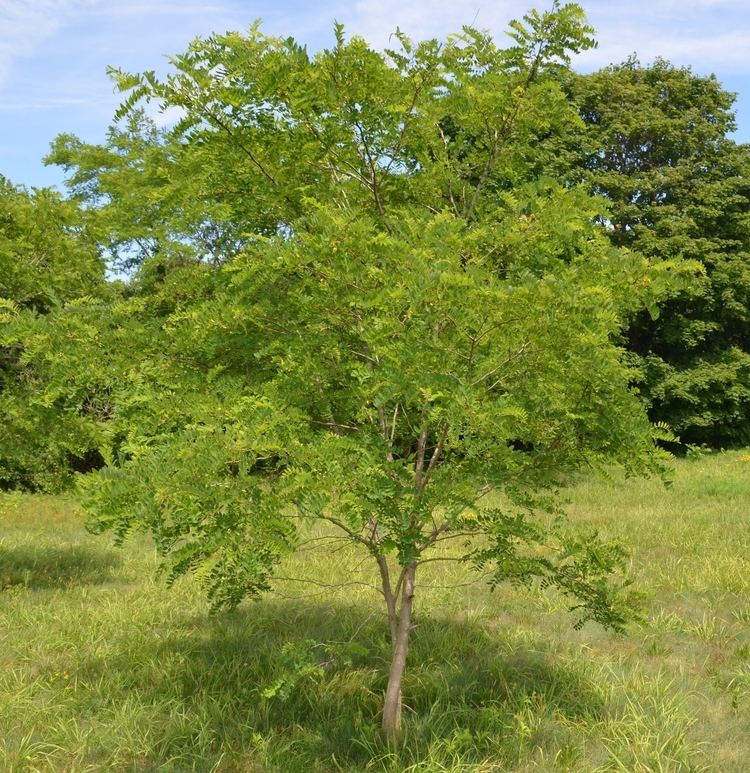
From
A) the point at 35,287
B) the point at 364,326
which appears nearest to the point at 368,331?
the point at 364,326

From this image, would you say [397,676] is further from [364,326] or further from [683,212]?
[683,212]

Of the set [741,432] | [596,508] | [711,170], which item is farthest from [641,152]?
[596,508]

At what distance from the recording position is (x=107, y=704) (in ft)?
17.4

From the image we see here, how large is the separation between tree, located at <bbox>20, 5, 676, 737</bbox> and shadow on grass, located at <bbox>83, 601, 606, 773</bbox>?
16.9 inches

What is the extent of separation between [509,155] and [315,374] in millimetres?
2227

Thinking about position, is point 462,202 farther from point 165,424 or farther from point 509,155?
point 165,424

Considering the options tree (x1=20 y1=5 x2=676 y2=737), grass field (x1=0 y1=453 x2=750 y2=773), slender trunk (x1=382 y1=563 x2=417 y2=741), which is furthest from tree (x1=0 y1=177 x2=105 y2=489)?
slender trunk (x1=382 y1=563 x2=417 y2=741)

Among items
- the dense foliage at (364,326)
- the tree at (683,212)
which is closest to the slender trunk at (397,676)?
the dense foliage at (364,326)

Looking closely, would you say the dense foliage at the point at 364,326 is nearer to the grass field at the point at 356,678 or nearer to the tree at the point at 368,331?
the tree at the point at 368,331

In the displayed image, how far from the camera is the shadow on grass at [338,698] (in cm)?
452

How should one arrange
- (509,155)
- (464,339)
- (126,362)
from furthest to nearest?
(509,155)
(126,362)
(464,339)

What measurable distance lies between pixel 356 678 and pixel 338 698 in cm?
33

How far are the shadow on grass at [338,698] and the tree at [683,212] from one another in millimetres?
16280

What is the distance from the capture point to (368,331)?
3512mm
